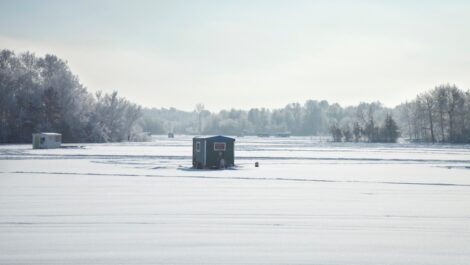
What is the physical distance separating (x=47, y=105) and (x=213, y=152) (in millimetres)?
64642

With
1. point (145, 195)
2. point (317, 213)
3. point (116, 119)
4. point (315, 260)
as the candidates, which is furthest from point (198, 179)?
point (116, 119)

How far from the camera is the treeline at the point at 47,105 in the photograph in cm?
8725

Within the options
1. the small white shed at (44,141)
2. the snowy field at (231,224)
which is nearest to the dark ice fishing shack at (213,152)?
the snowy field at (231,224)

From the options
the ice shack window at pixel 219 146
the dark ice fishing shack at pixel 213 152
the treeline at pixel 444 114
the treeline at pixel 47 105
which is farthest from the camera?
the treeline at pixel 444 114

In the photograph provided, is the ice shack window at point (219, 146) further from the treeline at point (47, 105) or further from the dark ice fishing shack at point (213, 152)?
the treeline at point (47, 105)

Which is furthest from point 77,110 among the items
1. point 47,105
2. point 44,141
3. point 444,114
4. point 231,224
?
point 231,224

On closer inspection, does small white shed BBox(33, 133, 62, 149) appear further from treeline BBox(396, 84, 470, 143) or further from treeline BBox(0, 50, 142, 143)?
treeline BBox(396, 84, 470, 143)

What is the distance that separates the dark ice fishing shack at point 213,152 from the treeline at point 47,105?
203 feet

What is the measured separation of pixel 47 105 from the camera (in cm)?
8838

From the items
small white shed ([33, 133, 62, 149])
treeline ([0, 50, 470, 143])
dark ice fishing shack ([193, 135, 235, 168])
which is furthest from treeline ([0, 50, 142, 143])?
dark ice fishing shack ([193, 135, 235, 168])

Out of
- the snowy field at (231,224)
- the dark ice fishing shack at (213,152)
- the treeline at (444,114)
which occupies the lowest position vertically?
the snowy field at (231,224)

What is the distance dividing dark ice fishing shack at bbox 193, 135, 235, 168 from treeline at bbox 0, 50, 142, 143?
61.8 meters

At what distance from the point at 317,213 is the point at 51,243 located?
25.7 ft

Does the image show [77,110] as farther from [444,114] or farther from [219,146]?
[444,114]
